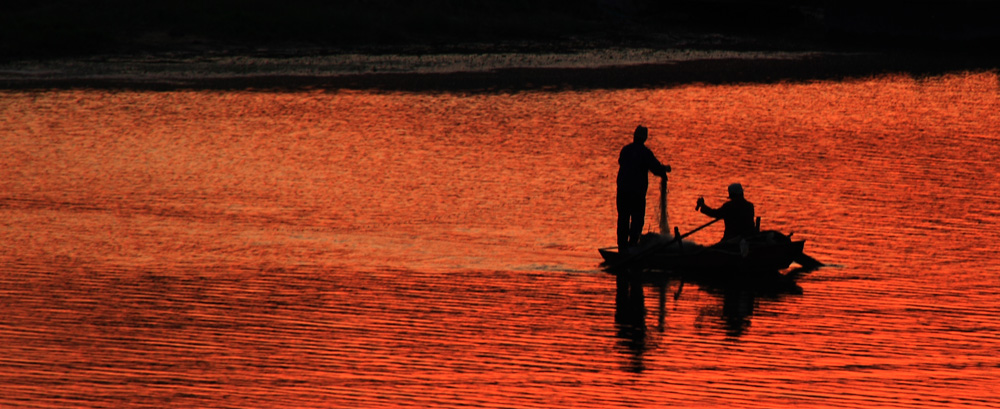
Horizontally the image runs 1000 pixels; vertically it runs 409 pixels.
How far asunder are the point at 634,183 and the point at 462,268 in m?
2.21

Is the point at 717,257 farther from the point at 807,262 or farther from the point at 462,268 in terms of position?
the point at 462,268

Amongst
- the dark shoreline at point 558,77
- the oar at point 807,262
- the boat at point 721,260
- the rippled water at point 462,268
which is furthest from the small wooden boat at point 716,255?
the dark shoreline at point 558,77

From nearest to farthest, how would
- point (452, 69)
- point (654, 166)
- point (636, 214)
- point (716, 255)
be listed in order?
point (716, 255)
point (654, 166)
point (636, 214)
point (452, 69)

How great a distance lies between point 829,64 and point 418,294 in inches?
1208

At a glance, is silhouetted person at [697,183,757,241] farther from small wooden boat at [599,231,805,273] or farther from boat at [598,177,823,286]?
small wooden boat at [599,231,805,273]

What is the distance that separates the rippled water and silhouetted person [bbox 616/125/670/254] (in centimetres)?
60

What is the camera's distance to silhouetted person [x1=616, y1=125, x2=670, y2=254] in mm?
15664

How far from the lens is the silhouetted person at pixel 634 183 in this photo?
1566cm

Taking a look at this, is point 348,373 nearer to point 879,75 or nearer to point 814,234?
point 814,234

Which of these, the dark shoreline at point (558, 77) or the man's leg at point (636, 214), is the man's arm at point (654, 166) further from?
the dark shoreline at point (558, 77)

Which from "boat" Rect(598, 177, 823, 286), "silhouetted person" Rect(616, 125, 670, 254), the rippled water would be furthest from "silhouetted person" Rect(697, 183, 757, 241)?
the rippled water

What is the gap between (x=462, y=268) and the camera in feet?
50.4

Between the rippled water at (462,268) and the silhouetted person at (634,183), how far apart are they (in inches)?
23.5

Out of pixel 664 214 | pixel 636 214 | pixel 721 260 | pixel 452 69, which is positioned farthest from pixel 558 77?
pixel 721 260
